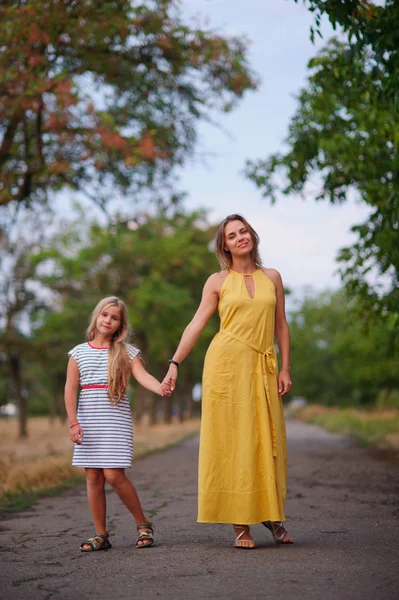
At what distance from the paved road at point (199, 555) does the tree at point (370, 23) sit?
12.5 ft

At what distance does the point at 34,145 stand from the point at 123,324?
30.2ft

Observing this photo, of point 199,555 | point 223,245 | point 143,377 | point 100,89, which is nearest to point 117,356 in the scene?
point 143,377

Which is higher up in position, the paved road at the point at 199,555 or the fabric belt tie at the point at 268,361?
the fabric belt tie at the point at 268,361

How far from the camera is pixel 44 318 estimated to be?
32.1 metres

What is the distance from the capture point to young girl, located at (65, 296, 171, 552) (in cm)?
585

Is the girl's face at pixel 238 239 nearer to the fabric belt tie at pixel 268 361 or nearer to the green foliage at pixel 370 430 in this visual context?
the fabric belt tie at pixel 268 361

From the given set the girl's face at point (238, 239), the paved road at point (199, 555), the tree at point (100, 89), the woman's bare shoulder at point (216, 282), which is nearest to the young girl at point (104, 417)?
the paved road at point (199, 555)

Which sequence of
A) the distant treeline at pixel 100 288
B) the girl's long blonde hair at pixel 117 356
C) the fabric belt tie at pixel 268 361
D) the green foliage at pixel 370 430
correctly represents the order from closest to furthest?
1. the fabric belt tie at pixel 268 361
2. the girl's long blonde hair at pixel 117 356
3. the green foliage at pixel 370 430
4. the distant treeline at pixel 100 288

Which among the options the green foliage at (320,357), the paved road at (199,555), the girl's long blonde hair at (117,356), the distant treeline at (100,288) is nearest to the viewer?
the paved road at (199,555)

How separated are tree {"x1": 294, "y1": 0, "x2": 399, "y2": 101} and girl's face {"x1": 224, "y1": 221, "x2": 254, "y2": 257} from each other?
1.88 m

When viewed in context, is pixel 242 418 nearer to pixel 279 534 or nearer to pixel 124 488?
pixel 279 534

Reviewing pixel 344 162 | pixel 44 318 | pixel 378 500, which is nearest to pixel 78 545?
pixel 378 500

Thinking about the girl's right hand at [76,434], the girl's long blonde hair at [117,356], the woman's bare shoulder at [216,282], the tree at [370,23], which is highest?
the tree at [370,23]

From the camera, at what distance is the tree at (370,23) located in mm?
6652
